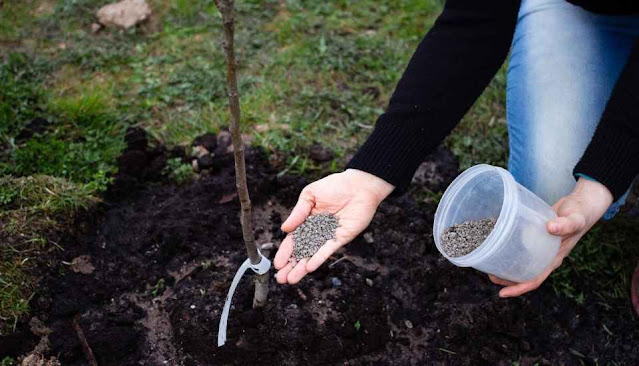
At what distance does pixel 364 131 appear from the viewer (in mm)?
3160

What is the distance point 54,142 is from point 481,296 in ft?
7.06

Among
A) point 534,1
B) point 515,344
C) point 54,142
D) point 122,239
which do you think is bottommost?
point 515,344

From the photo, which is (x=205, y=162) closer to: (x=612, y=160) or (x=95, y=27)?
(x=95, y=27)

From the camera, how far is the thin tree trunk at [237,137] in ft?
4.42

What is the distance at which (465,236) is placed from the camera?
6.48 feet

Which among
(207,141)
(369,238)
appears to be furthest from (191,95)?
(369,238)

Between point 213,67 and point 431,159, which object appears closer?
point 431,159

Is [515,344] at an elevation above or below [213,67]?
below

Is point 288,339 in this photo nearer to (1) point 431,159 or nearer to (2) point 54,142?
(1) point 431,159

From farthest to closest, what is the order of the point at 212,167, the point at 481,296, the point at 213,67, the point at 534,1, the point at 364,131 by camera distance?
the point at 213,67 → the point at 364,131 → the point at 212,167 → the point at 534,1 → the point at 481,296

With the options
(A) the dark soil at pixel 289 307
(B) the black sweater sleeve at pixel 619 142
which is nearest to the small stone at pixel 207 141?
(A) the dark soil at pixel 289 307

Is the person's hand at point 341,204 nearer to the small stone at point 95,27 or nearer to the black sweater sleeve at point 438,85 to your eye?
the black sweater sleeve at point 438,85

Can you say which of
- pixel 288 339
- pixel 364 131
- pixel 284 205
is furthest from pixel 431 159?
pixel 288 339

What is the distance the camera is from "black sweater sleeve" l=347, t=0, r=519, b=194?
7.04 ft
